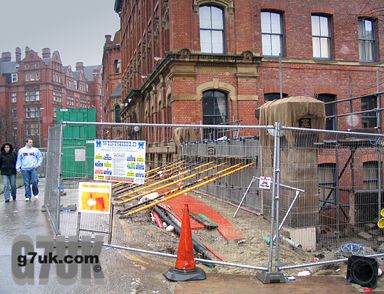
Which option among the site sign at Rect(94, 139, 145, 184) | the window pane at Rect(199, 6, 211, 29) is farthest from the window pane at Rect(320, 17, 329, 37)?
the site sign at Rect(94, 139, 145, 184)

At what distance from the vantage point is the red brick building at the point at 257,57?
19.2 m

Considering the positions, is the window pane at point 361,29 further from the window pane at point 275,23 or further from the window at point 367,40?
the window pane at point 275,23

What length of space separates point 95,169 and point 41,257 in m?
1.61

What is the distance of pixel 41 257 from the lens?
6648 millimetres

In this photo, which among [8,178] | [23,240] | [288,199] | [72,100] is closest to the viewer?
[23,240]

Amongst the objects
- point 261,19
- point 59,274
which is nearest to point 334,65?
point 261,19

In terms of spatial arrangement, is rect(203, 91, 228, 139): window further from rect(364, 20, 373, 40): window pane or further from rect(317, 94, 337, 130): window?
rect(364, 20, 373, 40): window pane

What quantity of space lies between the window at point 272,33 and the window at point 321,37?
199 centimetres

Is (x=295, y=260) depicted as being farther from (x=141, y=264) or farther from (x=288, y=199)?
(x=141, y=264)

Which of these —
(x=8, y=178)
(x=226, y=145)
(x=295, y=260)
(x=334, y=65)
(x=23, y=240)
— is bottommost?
(x=295, y=260)

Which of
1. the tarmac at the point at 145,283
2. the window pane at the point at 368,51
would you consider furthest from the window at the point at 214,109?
the tarmac at the point at 145,283

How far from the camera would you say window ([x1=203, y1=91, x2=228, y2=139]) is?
1966 centimetres

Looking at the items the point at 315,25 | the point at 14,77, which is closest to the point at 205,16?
the point at 315,25

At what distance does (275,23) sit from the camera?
2142 cm
